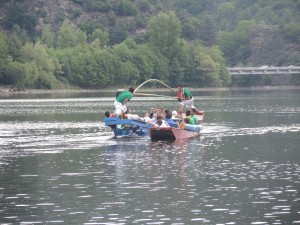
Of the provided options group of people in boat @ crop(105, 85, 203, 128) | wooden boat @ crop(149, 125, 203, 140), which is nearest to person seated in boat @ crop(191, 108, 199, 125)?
group of people in boat @ crop(105, 85, 203, 128)

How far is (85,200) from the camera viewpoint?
39344 mm

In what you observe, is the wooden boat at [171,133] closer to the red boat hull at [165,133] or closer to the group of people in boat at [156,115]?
the red boat hull at [165,133]

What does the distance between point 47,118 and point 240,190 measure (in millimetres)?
51335

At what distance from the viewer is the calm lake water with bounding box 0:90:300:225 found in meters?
36.6

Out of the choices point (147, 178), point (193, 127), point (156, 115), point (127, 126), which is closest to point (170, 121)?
point (156, 115)

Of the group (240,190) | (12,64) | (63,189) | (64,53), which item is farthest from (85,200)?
(64,53)

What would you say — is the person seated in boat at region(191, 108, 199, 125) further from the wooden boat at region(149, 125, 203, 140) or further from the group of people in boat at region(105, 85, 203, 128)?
the wooden boat at region(149, 125, 203, 140)

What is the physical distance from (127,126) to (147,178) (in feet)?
73.9

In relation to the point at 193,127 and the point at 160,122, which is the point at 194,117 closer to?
the point at 193,127

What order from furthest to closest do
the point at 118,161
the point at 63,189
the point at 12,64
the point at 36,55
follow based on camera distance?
the point at 36,55, the point at 12,64, the point at 118,161, the point at 63,189

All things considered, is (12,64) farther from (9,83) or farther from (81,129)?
(81,129)

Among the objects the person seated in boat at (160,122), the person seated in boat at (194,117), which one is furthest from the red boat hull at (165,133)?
the person seated in boat at (194,117)

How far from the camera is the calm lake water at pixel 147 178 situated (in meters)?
36.6

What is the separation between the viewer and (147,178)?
149ft
